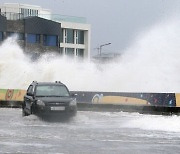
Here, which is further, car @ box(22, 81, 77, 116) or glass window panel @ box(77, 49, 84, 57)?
glass window panel @ box(77, 49, 84, 57)

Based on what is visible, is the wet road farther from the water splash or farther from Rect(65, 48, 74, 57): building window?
Rect(65, 48, 74, 57): building window

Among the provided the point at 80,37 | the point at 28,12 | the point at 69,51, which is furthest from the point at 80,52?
the point at 28,12

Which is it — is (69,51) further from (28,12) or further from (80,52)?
(28,12)

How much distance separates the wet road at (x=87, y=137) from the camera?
10.8m

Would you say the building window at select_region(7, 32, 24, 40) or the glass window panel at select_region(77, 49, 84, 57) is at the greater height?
the building window at select_region(7, 32, 24, 40)

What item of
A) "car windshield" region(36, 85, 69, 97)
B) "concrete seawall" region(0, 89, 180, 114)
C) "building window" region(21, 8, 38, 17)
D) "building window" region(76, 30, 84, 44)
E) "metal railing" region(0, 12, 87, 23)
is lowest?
"concrete seawall" region(0, 89, 180, 114)

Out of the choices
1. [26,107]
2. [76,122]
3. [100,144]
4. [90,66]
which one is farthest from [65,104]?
[90,66]

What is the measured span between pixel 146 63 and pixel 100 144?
20433mm

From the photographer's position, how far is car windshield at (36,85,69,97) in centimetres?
1906

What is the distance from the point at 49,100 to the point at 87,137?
5.13 meters

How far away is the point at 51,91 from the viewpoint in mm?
19297

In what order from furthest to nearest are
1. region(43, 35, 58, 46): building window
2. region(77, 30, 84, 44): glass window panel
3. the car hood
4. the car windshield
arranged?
region(77, 30, 84, 44): glass window panel, region(43, 35, 58, 46): building window, the car windshield, the car hood

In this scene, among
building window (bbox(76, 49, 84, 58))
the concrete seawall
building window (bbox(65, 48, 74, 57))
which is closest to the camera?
the concrete seawall

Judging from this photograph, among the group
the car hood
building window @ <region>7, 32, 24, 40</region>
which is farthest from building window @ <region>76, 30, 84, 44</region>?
the car hood
